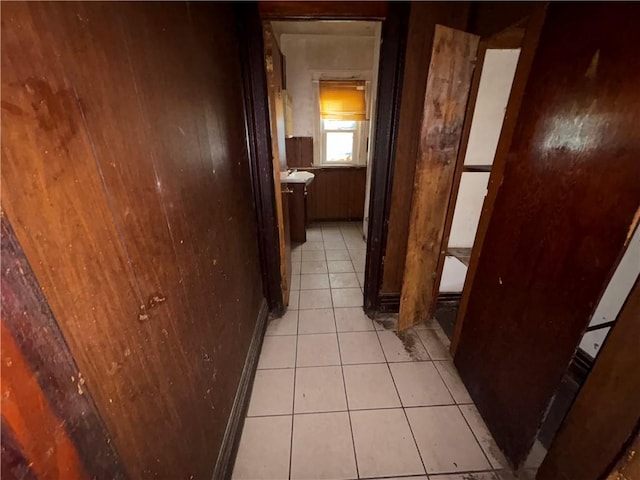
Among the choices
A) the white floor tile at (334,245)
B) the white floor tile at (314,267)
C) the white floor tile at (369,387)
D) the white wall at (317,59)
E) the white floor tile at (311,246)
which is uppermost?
the white wall at (317,59)

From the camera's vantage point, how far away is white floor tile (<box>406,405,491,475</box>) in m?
1.28

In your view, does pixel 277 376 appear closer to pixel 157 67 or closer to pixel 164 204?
pixel 164 204

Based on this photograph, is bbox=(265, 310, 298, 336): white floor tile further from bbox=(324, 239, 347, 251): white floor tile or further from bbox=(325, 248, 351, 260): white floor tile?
bbox=(324, 239, 347, 251): white floor tile

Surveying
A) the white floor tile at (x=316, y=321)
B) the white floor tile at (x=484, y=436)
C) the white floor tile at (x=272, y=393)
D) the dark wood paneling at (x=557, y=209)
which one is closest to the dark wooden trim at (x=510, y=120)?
the dark wood paneling at (x=557, y=209)

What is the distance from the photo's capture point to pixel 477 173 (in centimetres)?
202

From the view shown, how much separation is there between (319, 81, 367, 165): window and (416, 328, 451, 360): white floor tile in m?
3.01

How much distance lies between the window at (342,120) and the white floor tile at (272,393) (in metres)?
3.39

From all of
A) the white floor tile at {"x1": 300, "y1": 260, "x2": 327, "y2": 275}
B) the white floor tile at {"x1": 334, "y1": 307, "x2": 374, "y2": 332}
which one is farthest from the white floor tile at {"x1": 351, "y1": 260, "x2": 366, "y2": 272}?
the white floor tile at {"x1": 334, "y1": 307, "x2": 374, "y2": 332}

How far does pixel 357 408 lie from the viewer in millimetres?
1530

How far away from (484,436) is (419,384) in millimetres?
382

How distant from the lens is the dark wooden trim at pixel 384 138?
1599mm

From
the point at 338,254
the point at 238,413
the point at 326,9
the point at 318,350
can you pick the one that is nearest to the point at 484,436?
the point at 318,350

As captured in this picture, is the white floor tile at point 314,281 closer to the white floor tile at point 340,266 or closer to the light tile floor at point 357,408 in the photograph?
the white floor tile at point 340,266

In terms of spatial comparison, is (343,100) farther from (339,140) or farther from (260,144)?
(260,144)
